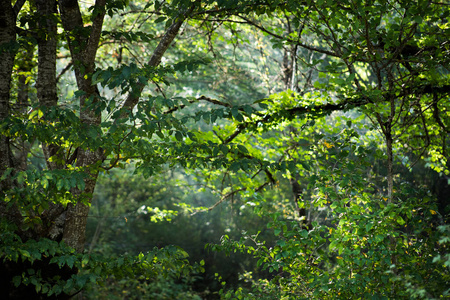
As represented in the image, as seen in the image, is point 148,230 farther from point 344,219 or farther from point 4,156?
point 344,219

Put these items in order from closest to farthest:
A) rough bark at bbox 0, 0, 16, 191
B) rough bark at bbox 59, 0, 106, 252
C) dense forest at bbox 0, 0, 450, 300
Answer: dense forest at bbox 0, 0, 450, 300 → rough bark at bbox 0, 0, 16, 191 → rough bark at bbox 59, 0, 106, 252

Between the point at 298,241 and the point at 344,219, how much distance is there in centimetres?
42

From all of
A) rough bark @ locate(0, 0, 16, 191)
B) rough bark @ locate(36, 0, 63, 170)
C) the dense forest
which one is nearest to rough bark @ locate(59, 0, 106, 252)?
the dense forest

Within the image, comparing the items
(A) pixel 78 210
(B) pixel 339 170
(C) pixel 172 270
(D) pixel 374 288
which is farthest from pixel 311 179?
(A) pixel 78 210

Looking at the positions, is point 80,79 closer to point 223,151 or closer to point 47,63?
point 47,63

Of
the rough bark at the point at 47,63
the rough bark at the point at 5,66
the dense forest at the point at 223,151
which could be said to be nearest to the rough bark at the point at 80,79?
the dense forest at the point at 223,151

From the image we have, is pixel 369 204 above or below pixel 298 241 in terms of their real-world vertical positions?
above

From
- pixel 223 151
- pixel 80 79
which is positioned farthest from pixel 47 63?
pixel 223 151

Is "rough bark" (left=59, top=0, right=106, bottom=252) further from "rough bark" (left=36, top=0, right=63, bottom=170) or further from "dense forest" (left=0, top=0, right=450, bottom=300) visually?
"rough bark" (left=36, top=0, right=63, bottom=170)

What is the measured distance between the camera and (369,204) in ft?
9.22

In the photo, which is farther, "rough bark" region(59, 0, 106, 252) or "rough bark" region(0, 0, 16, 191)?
"rough bark" region(59, 0, 106, 252)

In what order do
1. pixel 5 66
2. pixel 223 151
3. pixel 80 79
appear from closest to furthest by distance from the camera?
1. pixel 223 151
2. pixel 5 66
3. pixel 80 79

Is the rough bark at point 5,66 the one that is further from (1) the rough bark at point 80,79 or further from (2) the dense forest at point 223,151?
(1) the rough bark at point 80,79

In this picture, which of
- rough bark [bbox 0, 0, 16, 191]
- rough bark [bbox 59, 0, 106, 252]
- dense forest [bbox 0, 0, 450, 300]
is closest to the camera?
dense forest [bbox 0, 0, 450, 300]
